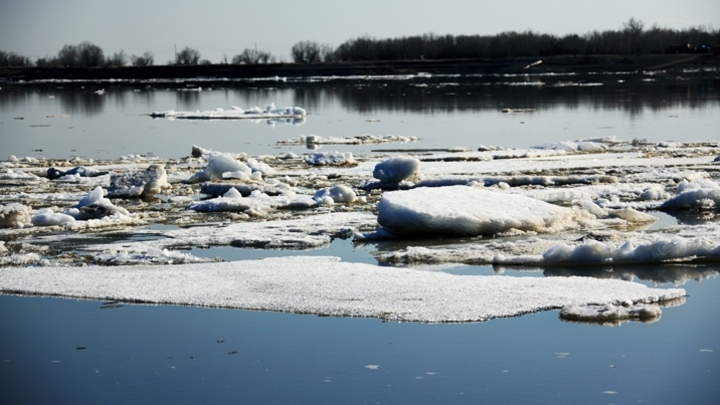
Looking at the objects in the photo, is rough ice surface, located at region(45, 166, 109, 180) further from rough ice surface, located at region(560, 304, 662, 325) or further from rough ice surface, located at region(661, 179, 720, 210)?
rough ice surface, located at region(560, 304, 662, 325)

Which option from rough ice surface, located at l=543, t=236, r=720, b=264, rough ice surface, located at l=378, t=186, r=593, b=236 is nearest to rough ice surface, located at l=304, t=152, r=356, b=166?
rough ice surface, located at l=378, t=186, r=593, b=236

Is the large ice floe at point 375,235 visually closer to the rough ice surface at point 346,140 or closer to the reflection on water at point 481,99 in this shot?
the rough ice surface at point 346,140

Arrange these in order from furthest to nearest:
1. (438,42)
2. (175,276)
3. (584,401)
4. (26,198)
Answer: (438,42)
(26,198)
(175,276)
(584,401)

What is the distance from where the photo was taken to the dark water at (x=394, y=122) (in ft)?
56.6

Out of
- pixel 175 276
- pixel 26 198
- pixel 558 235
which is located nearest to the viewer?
pixel 175 276

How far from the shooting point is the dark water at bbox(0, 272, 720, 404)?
4258 mm

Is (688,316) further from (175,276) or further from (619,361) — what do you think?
(175,276)

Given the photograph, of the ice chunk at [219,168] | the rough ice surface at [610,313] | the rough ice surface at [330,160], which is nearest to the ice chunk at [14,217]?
the ice chunk at [219,168]

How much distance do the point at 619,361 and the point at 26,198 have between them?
7.51 metres

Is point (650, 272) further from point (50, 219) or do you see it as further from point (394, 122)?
point (394, 122)

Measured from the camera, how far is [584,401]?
409 cm

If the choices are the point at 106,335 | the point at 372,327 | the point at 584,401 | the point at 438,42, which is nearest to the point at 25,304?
the point at 106,335

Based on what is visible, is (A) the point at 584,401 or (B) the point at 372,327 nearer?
(A) the point at 584,401

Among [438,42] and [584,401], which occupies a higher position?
[438,42]
